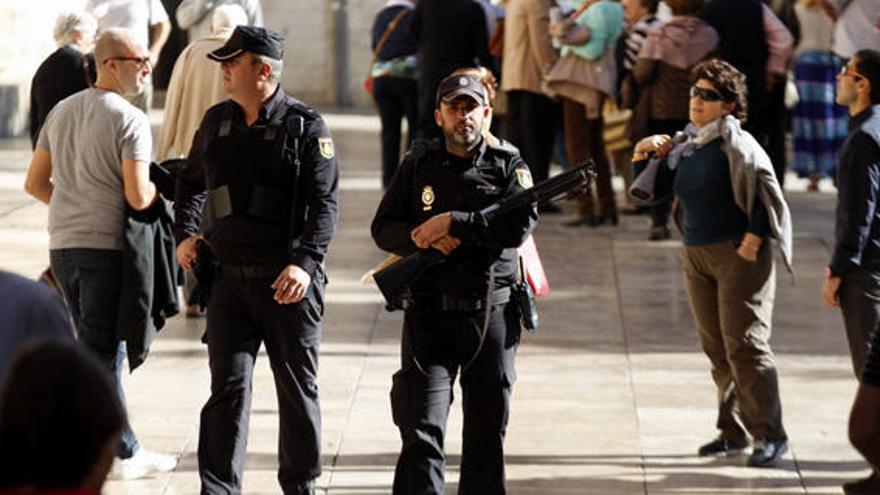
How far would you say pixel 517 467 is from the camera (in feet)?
28.9

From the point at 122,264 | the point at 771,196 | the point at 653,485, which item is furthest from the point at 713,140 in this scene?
the point at 122,264

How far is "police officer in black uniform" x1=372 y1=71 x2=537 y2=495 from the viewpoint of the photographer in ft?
24.2

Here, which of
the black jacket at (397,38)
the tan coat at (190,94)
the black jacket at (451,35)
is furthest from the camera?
the black jacket at (397,38)

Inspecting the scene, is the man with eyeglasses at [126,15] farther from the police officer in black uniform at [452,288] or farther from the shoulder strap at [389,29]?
the police officer in black uniform at [452,288]

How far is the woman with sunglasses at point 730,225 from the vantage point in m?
8.47

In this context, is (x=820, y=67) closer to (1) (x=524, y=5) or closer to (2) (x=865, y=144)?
(1) (x=524, y=5)

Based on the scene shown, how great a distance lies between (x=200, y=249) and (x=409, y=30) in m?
8.22

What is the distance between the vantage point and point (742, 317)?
866 cm

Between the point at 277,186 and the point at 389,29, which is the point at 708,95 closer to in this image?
the point at 277,186

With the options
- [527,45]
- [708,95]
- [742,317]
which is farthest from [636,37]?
[742,317]

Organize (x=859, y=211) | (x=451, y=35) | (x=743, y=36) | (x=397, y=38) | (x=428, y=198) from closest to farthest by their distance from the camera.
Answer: (x=428, y=198) → (x=859, y=211) → (x=743, y=36) → (x=451, y=35) → (x=397, y=38)

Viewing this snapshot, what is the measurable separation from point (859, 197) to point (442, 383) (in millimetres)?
2015

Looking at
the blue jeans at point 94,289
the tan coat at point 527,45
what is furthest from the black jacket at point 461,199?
the tan coat at point 527,45

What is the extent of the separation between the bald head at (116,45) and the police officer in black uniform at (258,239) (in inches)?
22.2
